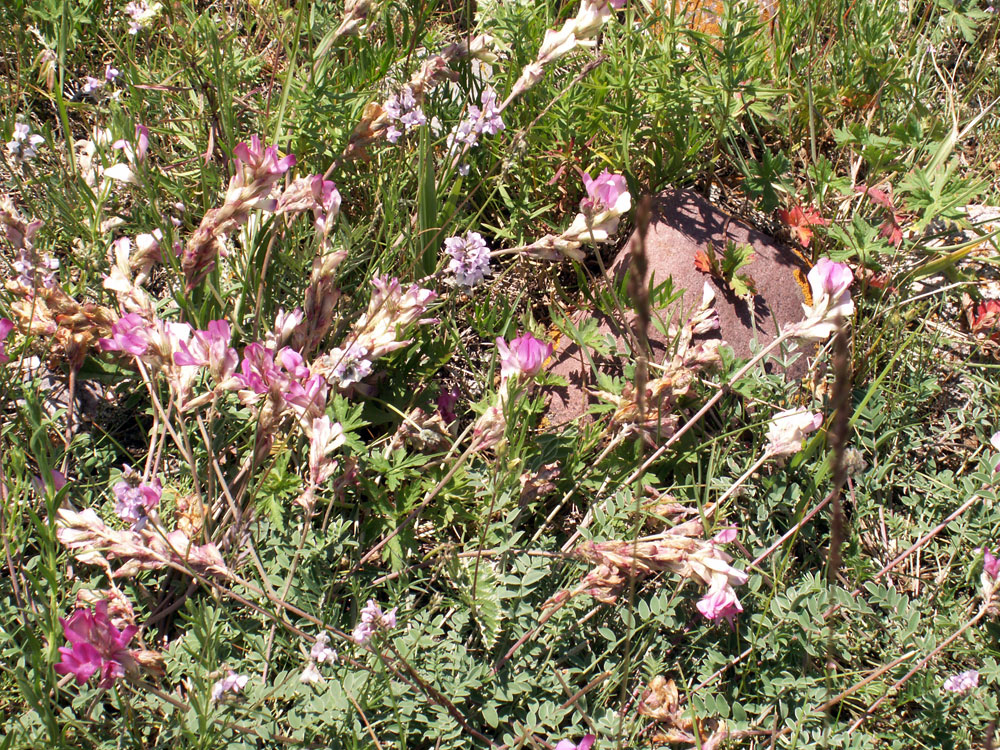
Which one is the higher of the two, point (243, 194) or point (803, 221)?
point (243, 194)

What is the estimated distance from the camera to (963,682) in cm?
207

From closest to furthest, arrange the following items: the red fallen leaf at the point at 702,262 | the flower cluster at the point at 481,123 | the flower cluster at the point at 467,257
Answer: the flower cluster at the point at 467,257 → the flower cluster at the point at 481,123 → the red fallen leaf at the point at 702,262

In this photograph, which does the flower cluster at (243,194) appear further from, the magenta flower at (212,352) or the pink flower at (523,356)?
the pink flower at (523,356)

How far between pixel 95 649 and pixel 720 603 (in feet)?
4.46

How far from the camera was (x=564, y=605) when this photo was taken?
210 cm

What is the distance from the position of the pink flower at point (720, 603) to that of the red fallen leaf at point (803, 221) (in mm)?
1584

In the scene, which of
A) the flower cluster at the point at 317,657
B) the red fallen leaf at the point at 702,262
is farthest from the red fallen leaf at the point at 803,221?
the flower cluster at the point at 317,657

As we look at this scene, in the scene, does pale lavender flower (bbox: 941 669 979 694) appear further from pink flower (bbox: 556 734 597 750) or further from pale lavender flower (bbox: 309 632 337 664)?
pale lavender flower (bbox: 309 632 337 664)

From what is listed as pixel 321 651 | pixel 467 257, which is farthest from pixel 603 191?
pixel 321 651

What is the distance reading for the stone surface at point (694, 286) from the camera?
2695mm

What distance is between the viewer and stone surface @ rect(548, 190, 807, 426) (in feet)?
8.84

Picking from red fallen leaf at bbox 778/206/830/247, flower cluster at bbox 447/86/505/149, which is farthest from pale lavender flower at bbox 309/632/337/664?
red fallen leaf at bbox 778/206/830/247

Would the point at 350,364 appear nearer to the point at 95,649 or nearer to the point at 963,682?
the point at 95,649

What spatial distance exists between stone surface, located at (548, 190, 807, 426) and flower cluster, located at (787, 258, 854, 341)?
509 mm
